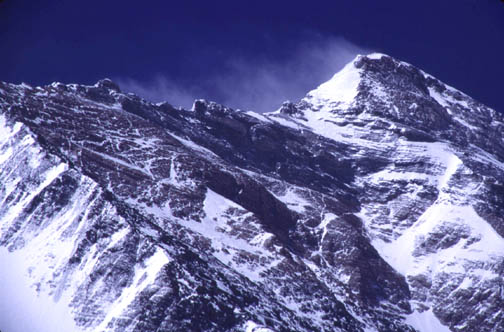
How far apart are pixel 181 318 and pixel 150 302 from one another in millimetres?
8179

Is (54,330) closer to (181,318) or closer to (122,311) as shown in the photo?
(122,311)

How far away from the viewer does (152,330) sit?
192875mm

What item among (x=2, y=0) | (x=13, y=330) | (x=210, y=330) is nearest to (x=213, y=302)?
(x=210, y=330)

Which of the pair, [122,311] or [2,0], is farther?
[122,311]

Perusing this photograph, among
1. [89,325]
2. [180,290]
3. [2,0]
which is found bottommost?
[2,0]

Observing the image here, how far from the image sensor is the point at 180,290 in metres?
198

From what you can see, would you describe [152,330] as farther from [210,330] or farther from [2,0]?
[2,0]

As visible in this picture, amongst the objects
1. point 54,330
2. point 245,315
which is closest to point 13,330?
point 54,330

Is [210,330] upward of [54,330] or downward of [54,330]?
upward

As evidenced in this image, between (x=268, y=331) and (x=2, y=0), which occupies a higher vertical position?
(x=268, y=331)

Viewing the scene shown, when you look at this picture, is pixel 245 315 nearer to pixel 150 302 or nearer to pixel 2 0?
pixel 150 302

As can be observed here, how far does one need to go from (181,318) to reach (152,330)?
621 centimetres

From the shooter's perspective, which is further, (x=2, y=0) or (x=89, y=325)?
(x=89, y=325)

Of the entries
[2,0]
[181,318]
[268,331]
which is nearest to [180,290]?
[181,318]
